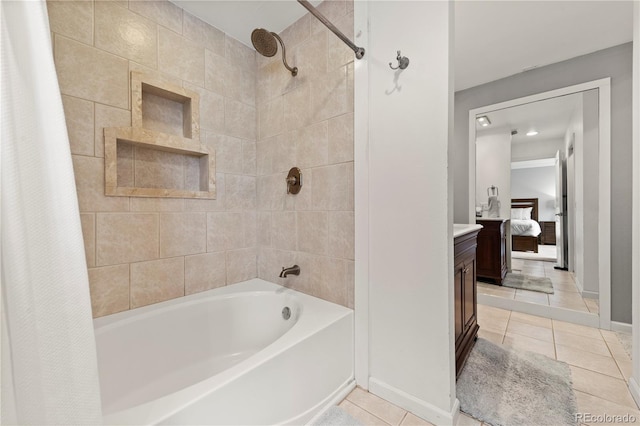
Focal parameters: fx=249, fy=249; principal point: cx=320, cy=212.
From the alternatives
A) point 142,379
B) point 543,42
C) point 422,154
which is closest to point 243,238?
point 142,379

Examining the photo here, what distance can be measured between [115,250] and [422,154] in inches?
67.2

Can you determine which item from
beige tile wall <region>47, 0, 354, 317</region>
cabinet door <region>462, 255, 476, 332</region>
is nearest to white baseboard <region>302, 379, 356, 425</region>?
beige tile wall <region>47, 0, 354, 317</region>

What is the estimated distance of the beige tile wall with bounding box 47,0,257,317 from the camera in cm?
128

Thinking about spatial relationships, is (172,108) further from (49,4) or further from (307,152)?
(307,152)

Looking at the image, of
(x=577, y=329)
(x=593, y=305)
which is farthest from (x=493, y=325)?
(x=593, y=305)

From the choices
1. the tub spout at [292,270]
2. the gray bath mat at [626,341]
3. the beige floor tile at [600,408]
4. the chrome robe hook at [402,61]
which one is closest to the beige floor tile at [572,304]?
the gray bath mat at [626,341]

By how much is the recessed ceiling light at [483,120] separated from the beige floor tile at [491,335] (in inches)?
80.9

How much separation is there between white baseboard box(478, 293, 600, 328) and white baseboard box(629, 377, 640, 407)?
96cm

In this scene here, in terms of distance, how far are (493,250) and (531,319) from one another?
664mm

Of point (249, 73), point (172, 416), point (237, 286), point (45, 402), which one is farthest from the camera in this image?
point (249, 73)

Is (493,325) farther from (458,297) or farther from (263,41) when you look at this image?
(263,41)

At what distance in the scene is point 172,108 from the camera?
167 centimetres

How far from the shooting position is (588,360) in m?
1.63

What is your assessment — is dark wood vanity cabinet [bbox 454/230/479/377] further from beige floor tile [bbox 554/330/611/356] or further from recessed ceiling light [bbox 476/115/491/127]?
recessed ceiling light [bbox 476/115/491/127]
